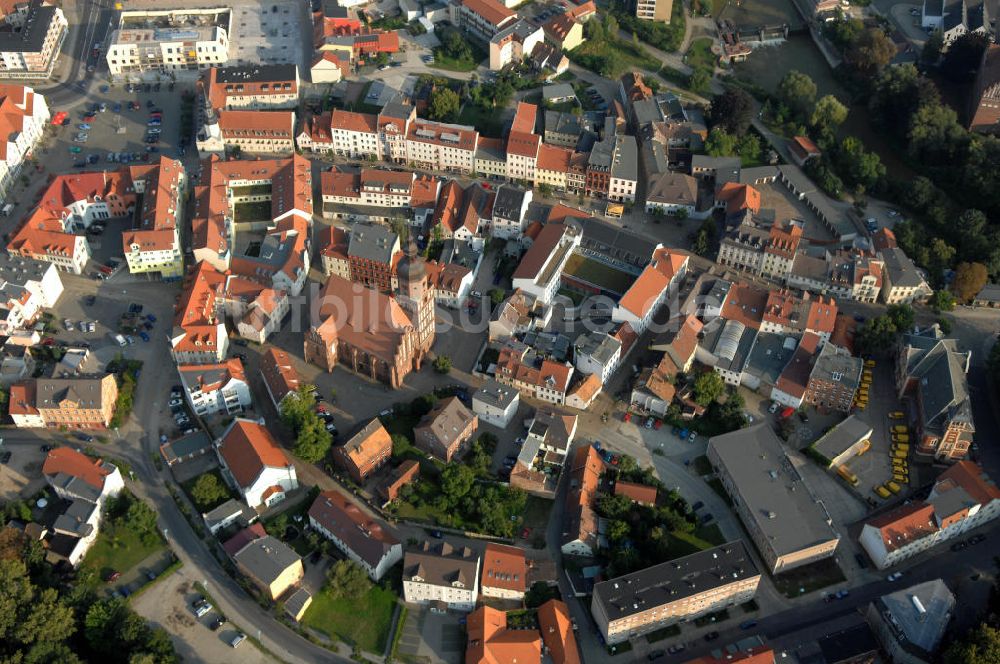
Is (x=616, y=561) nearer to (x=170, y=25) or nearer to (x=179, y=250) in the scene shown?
(x=179, y=250)

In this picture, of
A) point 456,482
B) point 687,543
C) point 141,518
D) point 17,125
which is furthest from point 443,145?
point 687,543

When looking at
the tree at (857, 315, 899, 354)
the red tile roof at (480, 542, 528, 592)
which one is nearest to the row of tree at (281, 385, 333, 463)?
the red tile roof at (480, 542, 528, 592)

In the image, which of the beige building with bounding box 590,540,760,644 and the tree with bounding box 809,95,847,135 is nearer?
the beige building with bounding box 590,540,760,644

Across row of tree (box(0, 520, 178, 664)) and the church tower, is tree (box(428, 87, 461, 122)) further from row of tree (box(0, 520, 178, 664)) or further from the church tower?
row of tree (box(0, 520, 178, 664))

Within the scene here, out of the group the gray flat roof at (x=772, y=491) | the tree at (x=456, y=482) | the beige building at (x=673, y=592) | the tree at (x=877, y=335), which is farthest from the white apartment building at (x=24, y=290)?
the tree at (x=877, y=335)

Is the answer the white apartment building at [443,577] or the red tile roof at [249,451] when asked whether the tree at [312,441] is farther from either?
the white apartment building at [443,577]
